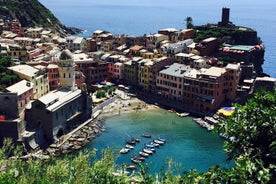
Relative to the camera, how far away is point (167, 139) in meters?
50.9

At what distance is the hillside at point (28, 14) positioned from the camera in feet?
385

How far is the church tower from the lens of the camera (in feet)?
178

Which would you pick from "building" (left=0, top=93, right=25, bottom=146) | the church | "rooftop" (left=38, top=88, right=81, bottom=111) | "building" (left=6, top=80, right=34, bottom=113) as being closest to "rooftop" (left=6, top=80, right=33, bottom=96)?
"building" (left=6, top=80, right=34, bottom=113)

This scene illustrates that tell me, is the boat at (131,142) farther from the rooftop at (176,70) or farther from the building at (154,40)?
the building at (154,40)

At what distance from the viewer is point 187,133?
53406 mm

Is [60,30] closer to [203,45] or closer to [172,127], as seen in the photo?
[203,45]

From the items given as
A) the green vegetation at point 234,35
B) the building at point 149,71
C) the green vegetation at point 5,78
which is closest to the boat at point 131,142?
the green vegetation at point 5,78

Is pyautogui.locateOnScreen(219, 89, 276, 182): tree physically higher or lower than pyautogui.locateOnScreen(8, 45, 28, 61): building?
higher

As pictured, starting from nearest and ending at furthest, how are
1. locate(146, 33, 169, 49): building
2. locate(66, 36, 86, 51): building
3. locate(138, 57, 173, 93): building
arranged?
locate(138, 57, 173, 93): building → locate(146, 33, 169, 49): building → locate(66, 36, 86, 51): building

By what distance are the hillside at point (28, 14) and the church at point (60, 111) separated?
69184 millimetres

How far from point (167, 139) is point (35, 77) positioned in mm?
20970

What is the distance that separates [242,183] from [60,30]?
419 feet

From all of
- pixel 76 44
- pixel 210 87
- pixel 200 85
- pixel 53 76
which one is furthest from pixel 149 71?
pixel 76 44

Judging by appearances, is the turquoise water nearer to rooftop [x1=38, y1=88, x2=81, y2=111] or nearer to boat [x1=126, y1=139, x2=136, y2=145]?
boat [x1=126, y1=139, x2=136, y2=145]
